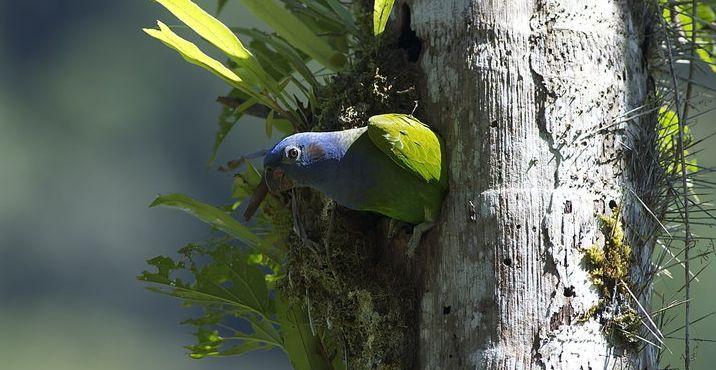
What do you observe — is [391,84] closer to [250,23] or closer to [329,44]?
[329,44]

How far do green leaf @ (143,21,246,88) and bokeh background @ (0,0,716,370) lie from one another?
70.3 feet

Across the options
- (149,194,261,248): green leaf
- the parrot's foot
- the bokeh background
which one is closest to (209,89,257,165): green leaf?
(149,194,261,248): green leaf

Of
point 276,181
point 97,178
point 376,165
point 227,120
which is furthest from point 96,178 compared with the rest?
point 376,165

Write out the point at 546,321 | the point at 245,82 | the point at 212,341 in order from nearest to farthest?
the point at 546,321 < the point at 245,82 < the point at 212,341

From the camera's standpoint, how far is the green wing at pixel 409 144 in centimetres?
371

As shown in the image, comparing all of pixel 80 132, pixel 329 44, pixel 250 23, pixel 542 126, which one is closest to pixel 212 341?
pixel 329 44

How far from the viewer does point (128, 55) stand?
34219 millimetres

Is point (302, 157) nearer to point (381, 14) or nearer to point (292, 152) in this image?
point (292, 152)

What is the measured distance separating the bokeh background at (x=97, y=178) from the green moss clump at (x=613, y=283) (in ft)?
69.6

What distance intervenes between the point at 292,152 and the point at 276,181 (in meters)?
0.19

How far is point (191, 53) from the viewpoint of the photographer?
402cm

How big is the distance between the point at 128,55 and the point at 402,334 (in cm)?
3175

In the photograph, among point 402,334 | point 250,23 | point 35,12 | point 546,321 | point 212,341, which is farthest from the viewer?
point 35,12

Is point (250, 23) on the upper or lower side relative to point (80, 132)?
upper
